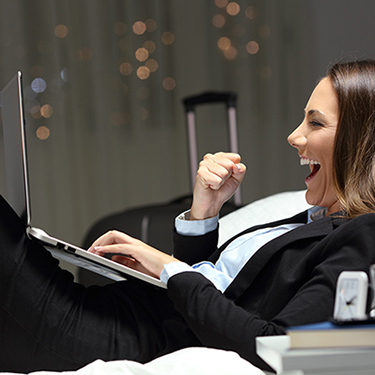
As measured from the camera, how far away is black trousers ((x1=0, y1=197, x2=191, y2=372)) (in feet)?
3.70

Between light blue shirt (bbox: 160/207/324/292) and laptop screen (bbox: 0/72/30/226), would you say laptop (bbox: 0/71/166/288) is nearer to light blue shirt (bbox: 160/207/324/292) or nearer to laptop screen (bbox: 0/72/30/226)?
laptop screen (bbox: 0/72/30/226)

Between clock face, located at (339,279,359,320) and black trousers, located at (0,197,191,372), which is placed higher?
clock face, located at (339,279,359,320)

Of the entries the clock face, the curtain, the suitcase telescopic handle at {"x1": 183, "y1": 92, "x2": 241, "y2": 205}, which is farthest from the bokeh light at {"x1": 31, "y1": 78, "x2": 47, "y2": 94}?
the clock face

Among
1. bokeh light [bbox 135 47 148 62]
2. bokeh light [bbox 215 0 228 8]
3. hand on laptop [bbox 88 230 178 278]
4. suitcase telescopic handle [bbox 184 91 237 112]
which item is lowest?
hand on laptop [bbox 88 230 178 278]

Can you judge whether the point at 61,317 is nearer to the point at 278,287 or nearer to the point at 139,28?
the point at 278,287

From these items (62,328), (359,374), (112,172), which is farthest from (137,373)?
(112,172)

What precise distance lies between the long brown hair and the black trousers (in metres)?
0.41

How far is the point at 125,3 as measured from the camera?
3189mm

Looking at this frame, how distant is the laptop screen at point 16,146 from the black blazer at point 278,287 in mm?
332

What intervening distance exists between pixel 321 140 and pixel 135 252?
44 cm

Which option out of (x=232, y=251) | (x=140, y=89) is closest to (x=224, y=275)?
(x=232, y=251)

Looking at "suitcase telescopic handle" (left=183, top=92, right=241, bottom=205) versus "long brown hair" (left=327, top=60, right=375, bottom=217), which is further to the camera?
"suitcase telescopic handle" (left=183, top=92, right=241, bottom=205)

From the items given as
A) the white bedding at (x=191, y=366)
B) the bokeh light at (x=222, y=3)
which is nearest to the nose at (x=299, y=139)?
the white bedding at (x=191, y=366)

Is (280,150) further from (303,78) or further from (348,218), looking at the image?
(348,218)
